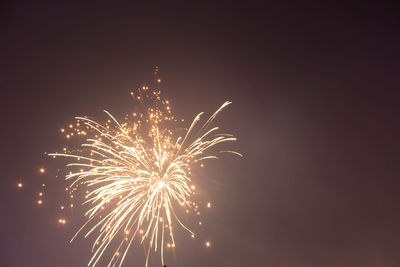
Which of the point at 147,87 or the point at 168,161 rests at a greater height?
the point at 147,87

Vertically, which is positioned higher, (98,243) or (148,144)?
(148,144)

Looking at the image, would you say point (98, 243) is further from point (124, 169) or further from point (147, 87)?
point (147, 87)

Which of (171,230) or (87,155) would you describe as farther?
(87,155)

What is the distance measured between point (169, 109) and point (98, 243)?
5412 millimetres

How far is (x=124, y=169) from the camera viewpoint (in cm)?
927

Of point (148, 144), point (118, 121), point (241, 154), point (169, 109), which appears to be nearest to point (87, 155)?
point (118, 121)

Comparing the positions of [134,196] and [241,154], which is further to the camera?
[241,154]

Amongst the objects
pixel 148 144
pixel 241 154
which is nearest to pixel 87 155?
pixel 148 144

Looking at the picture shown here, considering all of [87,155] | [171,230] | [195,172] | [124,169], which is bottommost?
[171,230]

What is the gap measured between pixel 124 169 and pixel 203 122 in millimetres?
3124

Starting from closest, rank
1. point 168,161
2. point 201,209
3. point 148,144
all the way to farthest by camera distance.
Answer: point 168,161
point 148,144
point 201,209

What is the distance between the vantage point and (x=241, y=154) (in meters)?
11.1

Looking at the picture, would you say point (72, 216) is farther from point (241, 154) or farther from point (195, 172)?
point (241, 154)

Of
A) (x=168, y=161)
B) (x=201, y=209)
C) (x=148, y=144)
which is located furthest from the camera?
(x=201, y=209)
